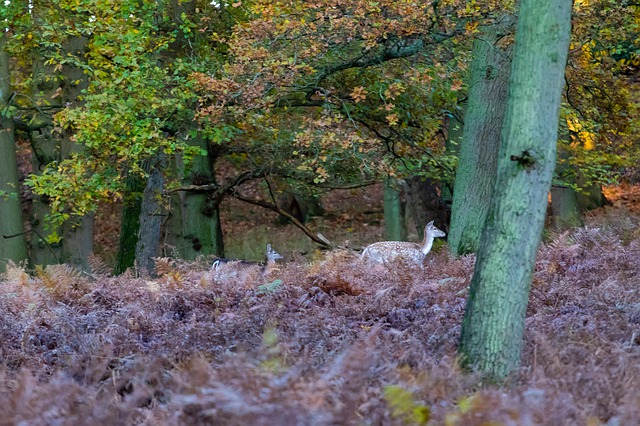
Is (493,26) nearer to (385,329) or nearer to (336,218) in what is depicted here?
(385,329)

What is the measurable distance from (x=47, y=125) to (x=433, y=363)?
18.1 m

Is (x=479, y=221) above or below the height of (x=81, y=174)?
below

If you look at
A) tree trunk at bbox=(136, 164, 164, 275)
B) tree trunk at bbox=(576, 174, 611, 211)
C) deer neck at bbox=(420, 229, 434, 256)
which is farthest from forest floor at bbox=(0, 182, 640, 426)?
tree trunk at bbox=(576, 174, 611, 211)

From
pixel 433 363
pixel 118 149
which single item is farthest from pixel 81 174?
pixel 433 363

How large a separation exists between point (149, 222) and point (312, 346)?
1157 cm

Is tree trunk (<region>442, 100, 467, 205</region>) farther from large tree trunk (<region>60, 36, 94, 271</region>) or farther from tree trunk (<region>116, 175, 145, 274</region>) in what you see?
large tree trunk (<region>60, 36, 94, 271</region>)

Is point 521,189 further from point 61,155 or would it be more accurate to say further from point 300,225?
point 61,155

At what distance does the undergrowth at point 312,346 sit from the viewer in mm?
4605

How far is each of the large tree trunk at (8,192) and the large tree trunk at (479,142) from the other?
1204 cm

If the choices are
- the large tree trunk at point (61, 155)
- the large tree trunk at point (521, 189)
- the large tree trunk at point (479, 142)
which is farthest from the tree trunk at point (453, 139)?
the large tree trunk at point (521, 189)

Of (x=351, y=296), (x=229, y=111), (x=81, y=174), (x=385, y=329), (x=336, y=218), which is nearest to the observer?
(x=385, y=329)

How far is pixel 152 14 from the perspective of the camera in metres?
16.3

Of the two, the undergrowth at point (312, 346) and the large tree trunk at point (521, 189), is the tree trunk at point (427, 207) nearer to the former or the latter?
the undergrowth at point (312, 346)

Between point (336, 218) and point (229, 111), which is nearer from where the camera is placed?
point (229, 111)
